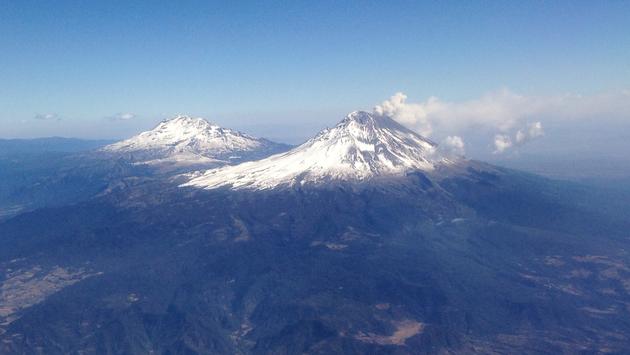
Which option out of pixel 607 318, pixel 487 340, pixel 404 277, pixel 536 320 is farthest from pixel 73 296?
pixel 607 318

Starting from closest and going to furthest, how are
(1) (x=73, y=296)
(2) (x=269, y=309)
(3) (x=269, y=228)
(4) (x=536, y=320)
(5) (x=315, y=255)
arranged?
(4) (x=536, y=320) → (2) (x=269, y=309) → (1) (x=73, y=296) → (5) (x=315, y=255) → (3) (x=269, y=228)

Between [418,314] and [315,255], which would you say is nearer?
[418,314]

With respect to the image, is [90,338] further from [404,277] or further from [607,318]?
[607,318]

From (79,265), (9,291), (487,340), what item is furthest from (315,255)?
(9,291)

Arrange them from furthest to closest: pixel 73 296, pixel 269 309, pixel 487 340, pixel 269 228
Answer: pixel 269 228 → pixel 73 296 → pixel 269 309 → pixel 487 340

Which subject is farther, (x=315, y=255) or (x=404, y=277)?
(x=315, y=255)

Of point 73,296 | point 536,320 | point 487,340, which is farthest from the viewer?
point 73,296

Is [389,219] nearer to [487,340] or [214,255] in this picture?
[214,255]

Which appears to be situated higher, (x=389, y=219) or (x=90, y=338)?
(x=389, y=219)

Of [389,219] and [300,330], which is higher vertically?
[389,219]
